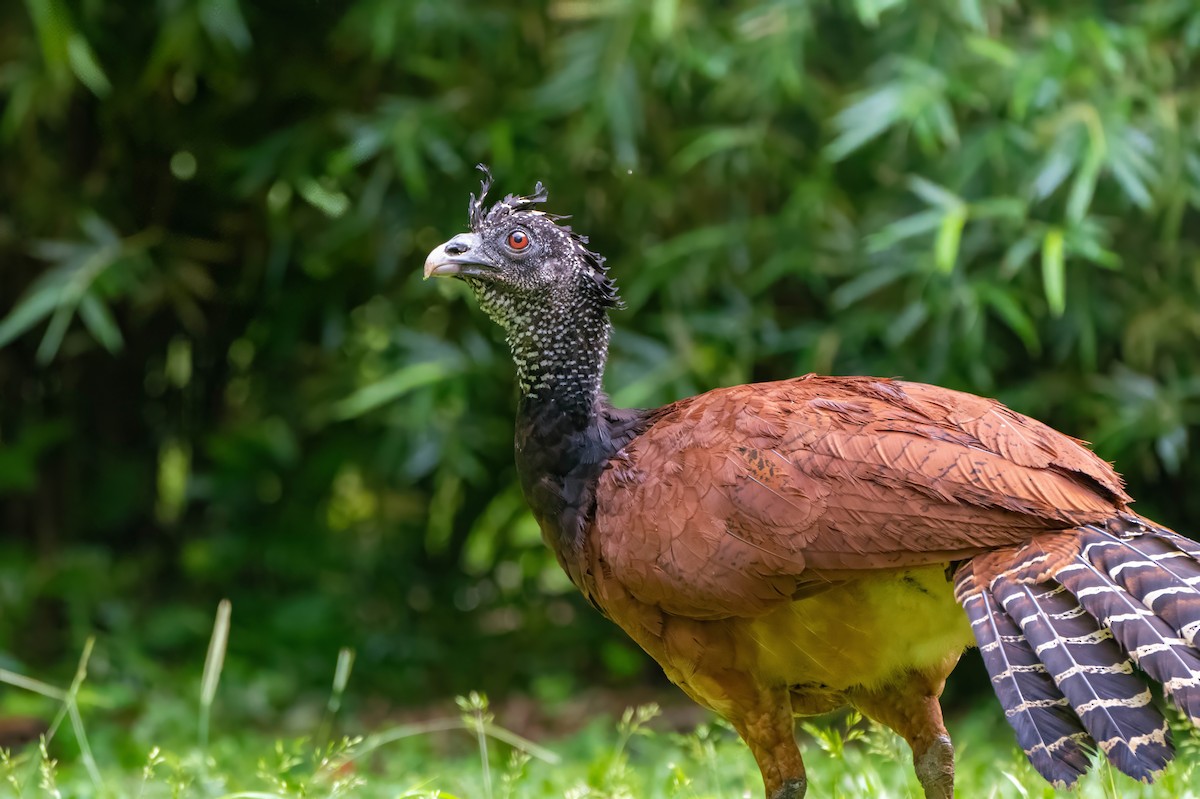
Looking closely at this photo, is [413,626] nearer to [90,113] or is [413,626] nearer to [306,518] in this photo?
[306,518]

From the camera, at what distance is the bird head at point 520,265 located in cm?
347

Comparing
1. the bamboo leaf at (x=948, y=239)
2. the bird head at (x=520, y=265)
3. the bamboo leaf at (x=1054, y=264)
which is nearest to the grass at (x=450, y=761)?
the bird head at (x=520, y=265)

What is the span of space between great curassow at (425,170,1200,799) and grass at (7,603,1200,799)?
260 mm

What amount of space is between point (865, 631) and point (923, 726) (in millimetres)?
422

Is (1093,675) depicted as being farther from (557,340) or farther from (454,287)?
(454,287)

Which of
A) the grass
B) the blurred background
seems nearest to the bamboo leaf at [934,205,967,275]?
the blurred background

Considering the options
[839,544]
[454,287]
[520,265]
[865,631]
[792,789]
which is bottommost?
[792,789]

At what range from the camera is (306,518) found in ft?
21.2

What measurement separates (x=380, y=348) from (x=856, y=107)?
2.39 metres

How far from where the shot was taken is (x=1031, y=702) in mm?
2570

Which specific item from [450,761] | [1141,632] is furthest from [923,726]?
[450,761]

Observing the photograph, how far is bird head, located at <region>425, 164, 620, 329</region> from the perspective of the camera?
11.4ft

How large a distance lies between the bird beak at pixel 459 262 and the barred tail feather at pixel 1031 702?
1.57m

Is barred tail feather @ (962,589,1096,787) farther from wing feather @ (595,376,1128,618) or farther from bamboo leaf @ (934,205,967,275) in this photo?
bamboo leaf @ (934,205,967,275)
